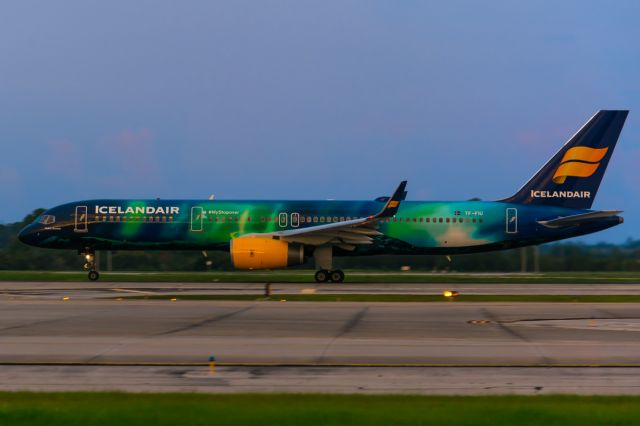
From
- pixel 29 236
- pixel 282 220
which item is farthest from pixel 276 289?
pixel 29 236

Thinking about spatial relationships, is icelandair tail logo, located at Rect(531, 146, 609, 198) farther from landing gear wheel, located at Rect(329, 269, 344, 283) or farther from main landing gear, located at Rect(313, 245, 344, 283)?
main landing gear, located at Rect(313, 245, 344, 283)

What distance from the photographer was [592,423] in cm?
1000

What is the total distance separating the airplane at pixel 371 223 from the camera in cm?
4134

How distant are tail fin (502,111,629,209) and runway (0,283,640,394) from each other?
51.2 ft

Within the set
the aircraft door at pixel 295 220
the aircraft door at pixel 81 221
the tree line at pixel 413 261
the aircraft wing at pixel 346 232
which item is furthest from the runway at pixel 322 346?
the tree line at pixel 413 261

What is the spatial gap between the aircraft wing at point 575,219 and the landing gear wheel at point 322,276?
10513mm

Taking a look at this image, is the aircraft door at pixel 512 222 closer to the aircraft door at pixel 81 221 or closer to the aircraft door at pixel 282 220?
the aircraft door at pixel 282 220

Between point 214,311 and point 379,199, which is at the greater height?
point 379,199

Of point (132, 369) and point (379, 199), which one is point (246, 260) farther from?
point (132, 369)

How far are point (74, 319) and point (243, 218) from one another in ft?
63.4

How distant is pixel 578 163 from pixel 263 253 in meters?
16.1

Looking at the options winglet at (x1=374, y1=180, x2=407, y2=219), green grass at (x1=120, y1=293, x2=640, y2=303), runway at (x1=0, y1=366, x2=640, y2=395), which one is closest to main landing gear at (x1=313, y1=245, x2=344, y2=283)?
winglet at (x1=374, y1=180, x2=407, y2=219)

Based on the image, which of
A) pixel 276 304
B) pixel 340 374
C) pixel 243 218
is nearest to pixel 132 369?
pixel 340 374

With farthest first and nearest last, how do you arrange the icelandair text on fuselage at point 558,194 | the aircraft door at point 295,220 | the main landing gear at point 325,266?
the icelandair text on fuselage at point 558,194 → the aircraft door at point 295,220 → the main landing gear at point 325,266
